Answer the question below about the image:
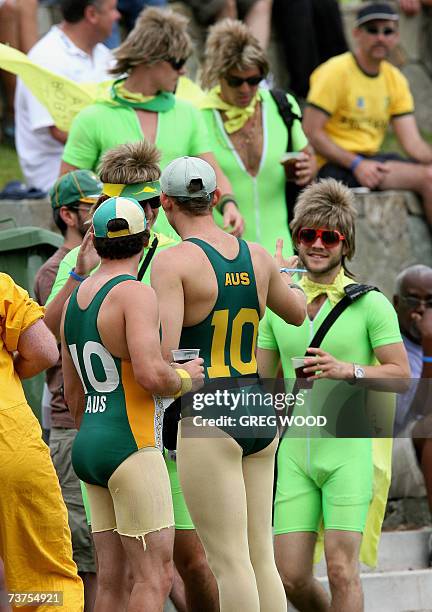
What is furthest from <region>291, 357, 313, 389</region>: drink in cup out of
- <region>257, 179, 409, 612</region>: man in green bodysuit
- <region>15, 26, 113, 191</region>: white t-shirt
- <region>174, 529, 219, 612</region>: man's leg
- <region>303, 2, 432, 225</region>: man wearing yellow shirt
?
<region>303, 2, 432, 225</region>: man wearing yellow shirt

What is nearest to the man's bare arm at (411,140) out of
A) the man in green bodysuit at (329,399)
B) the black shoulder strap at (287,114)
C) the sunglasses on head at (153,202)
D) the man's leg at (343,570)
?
the black shoulder strap at (287,114)

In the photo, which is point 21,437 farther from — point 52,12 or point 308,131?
point 52,12

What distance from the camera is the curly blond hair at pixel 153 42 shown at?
300 inches

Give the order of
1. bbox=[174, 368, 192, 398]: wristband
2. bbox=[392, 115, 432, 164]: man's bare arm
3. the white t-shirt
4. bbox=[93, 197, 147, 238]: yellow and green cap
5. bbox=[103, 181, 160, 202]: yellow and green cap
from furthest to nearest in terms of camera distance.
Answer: bbox=[392, 115, 432, 164]: man's bare arm
the white t-shirt
bbox=[103, 181, 160, 202]: yellow and green cap
bbox=[93, 197, 147, 238]: yellow and green cap
bbox=[174, 368, 192, 398]: wristband

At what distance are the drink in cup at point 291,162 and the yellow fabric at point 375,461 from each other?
1422mm

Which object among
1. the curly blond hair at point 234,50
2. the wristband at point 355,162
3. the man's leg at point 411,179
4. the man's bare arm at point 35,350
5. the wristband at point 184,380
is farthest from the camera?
the man's leg at point 411,179

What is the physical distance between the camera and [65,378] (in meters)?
5.76

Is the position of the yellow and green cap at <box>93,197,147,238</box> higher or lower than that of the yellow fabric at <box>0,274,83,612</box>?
higher

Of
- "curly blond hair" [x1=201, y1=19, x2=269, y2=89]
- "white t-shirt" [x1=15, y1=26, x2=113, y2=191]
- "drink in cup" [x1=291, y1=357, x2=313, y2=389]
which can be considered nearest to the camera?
"drink in cup" [x1=291, y1=357, x2=313, y2=389]

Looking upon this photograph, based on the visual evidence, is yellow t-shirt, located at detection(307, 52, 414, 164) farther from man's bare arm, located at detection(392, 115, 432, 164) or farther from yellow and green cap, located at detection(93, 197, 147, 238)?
yellow and green cap, located at detection(93, 197, 147, 238)

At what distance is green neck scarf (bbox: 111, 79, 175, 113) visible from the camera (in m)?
7.63

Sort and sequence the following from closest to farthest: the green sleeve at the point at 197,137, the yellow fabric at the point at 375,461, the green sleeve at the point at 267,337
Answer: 1. the yellow fabric at the point at 375,461
2. the green sleeve at the point at 267,337
3. the green sleeve at the point at 197,137

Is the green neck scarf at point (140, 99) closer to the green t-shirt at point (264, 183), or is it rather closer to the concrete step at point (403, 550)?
the green t-shirt at point (264, 183)

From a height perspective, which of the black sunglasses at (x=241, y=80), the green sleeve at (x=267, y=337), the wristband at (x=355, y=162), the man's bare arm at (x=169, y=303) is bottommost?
the green sleeve at (x=267, y=337)
